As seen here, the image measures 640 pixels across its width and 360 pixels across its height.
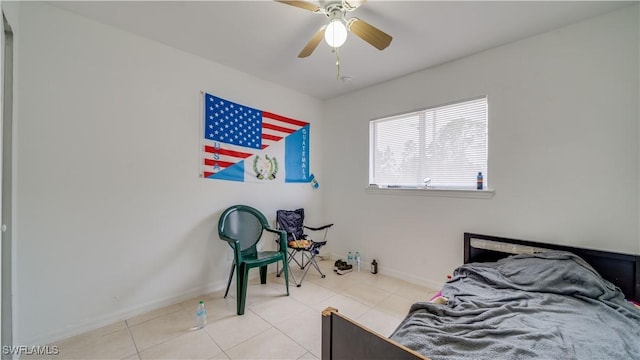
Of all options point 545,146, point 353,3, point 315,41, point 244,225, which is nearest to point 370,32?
point 353,3

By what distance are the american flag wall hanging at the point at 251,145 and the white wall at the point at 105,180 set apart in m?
0.14

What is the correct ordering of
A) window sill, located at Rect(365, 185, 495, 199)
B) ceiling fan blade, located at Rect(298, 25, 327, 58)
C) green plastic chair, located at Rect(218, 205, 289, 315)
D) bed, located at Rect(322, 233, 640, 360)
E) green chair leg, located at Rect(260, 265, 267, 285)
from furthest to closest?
green chair leg, located at Rect(260, 265, 267, 285)
window sill, located at Rect(365, 185, 495, 199)
green plastic chair, located at Rect(218, 205, 289, 315)
ceiling fan blade, located at Rect(298, 25, 327, 58)
bed, located at Rect(322, 233, 640, 360)

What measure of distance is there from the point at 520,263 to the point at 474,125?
57.3 inches

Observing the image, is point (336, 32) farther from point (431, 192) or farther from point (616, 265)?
point (616, 265)

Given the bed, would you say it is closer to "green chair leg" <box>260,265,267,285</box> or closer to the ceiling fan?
the ceiling fan

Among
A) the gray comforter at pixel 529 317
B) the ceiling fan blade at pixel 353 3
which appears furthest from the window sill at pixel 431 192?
the ceiling fan blade at pixel 353 3

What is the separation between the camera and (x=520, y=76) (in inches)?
93.5

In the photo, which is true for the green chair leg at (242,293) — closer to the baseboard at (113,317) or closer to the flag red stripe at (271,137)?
the baseboard at (113,317)

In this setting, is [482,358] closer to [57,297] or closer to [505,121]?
[505,121]

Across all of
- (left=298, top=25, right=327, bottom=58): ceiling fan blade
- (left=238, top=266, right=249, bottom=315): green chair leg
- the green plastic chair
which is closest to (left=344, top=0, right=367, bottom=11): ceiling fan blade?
(left=298, top=25, right=327, bottom=58): ceiling fan blade

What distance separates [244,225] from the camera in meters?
2.92

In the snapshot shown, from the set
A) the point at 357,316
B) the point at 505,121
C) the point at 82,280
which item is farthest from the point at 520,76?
the point at 82,280

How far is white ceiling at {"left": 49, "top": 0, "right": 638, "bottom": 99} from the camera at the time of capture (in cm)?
193

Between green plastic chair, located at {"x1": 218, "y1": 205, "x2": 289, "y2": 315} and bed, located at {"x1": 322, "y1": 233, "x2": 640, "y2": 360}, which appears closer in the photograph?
bed, located at {"x1": 322, "y1": 233, "x2": 640, "y2": 360}
